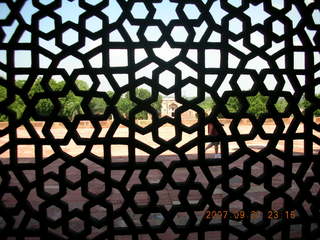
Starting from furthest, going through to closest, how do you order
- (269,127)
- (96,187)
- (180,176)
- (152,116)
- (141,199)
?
(269,127) → (180,176) → (96,187) → (141,199) → (152,116)

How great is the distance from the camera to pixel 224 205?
192 centimetres

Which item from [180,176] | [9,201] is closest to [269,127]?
[180,176]

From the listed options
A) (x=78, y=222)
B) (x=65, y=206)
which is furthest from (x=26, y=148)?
(x=65, y=206)

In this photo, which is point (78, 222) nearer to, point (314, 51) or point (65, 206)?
point (65, 206)

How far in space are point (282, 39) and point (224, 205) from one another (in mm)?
1292

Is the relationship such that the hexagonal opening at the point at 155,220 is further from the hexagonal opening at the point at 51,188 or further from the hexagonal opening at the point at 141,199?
the hexagonal opening at the point at 51,188

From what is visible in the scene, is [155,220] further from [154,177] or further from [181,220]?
[154,177]

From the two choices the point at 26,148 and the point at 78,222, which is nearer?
the point at 78,222

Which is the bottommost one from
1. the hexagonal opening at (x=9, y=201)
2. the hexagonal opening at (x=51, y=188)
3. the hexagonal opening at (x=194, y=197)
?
the hexagonal opening at (x=51, y=188)

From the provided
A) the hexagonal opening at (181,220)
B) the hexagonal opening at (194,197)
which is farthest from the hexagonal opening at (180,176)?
the hexagonal opening at (181,220)

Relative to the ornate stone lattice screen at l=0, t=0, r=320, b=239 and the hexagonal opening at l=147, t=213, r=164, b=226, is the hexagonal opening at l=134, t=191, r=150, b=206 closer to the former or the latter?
the hexagonal opening at l=147, t=213, r=164, b=226

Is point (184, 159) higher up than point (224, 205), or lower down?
higher up

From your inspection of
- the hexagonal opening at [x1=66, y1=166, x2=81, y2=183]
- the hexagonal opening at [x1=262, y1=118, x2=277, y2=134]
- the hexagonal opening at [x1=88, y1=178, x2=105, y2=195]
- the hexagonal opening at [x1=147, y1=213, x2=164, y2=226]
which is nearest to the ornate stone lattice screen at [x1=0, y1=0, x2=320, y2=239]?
the hexagonal opening at [x1=147, y1=213, x2=164, y2=226]

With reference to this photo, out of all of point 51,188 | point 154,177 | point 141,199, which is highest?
point 141,199
